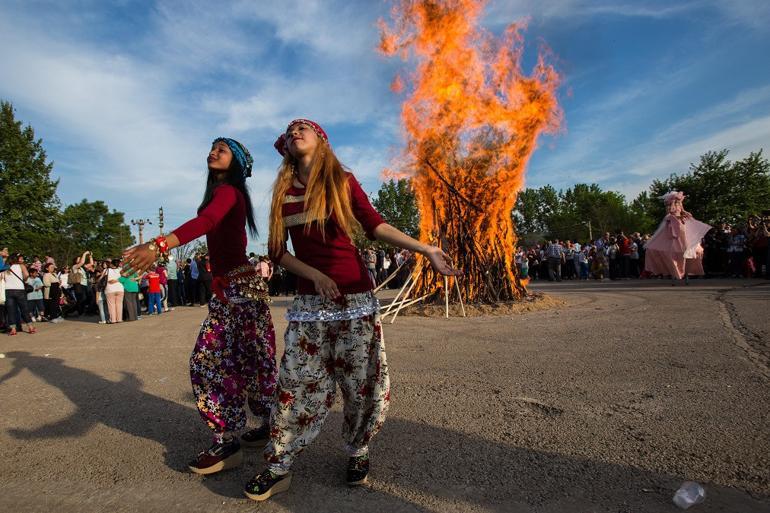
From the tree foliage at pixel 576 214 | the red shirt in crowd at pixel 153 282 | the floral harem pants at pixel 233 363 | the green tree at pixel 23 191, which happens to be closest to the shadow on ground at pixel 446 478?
the floral harem pants at pixel 233 363

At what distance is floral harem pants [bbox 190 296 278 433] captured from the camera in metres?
2.96

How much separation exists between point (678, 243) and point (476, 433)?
1089cm

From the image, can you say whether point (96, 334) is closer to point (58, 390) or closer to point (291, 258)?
point (58, 390)

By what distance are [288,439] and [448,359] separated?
3323 mm

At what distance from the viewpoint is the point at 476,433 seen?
327cm

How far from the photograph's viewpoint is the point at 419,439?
127 inches

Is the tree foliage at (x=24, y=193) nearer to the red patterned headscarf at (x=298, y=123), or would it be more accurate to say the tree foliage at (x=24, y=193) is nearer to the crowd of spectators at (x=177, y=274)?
the crowd of spectators at (x=177, y=274)

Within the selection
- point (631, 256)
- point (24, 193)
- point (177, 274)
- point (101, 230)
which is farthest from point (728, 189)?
point (101, 230)

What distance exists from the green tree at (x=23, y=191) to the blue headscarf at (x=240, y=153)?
33604 millimetres

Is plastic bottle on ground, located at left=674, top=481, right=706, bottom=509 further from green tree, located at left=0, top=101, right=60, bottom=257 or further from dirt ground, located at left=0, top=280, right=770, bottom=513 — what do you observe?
green tree, located at left=0, top=101, right=60, bottom=257

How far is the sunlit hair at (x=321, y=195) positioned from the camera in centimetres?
264

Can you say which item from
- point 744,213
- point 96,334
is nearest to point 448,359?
point 96,334

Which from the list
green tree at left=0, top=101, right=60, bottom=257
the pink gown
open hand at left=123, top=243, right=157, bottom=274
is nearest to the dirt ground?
open hand at left=123, top=243, right=157, bottom=274

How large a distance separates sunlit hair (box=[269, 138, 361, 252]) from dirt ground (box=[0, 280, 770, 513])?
1463mm
